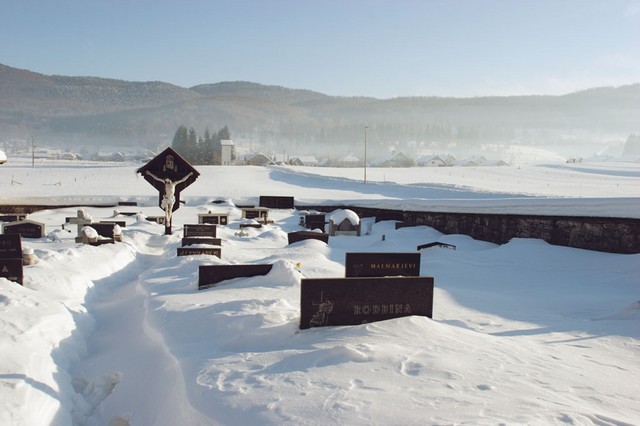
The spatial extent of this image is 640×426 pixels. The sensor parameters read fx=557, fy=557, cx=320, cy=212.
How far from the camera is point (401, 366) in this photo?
5504mm

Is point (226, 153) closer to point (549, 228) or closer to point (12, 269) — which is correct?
point (549, 228)

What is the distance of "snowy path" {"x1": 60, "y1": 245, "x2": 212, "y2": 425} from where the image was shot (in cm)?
574

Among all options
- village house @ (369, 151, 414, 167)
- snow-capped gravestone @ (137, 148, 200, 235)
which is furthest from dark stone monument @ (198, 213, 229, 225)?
village house @ (369, 151, 414, 167)

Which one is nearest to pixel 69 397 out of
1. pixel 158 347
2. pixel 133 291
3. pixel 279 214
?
pixel 158 347

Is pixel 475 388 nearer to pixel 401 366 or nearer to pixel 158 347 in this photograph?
pixel 401 366

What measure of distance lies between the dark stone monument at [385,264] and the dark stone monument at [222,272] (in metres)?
2.25

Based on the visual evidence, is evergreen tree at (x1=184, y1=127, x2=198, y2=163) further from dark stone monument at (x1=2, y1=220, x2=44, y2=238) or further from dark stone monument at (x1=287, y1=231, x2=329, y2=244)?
dark stone monument at (x1=287, y1=231, x2=329, y2=244)

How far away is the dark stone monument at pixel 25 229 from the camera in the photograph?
19.6 metres

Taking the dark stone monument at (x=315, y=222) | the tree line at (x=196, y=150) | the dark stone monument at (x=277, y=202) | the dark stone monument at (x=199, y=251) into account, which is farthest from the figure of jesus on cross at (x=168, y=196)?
the tree line at (x=196, y=150)

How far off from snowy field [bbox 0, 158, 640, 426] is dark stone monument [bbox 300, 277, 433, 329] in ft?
1.16

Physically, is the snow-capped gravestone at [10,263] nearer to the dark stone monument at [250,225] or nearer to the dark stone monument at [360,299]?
the dark stone monument at [360,299]

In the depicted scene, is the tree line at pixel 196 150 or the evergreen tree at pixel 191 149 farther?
the evergreen tree at pixel 191 149

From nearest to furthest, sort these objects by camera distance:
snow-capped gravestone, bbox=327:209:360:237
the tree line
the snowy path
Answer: the snowy path
snow-capped gravestone, bbox=327:209:360:237
the tree line

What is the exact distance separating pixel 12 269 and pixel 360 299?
277 inches
